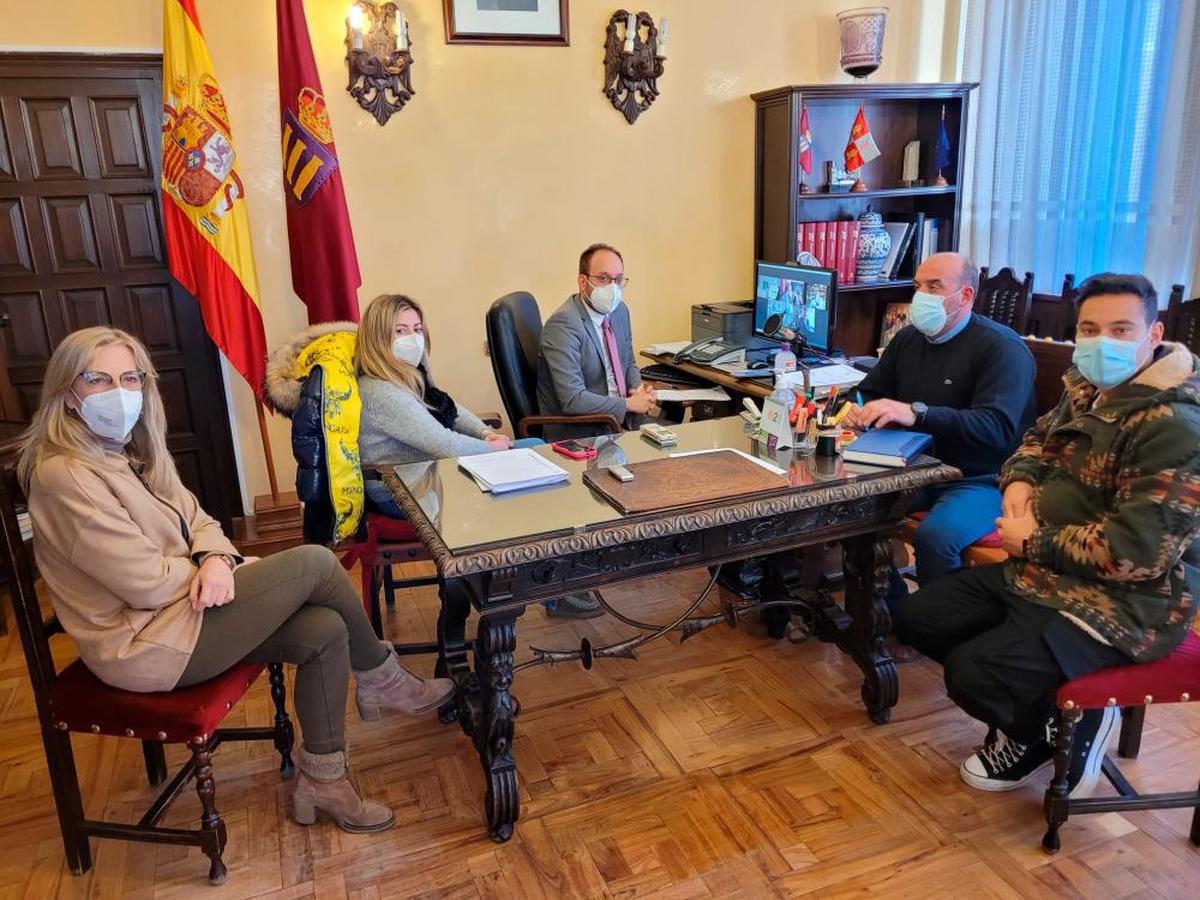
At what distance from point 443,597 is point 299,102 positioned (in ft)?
6.62

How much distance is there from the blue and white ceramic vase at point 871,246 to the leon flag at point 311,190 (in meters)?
2.25

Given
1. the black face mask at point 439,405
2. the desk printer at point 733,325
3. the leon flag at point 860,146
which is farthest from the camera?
the leon flag at point 860,146

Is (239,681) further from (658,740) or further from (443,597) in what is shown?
(658,740)

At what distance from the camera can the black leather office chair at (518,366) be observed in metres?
2.99

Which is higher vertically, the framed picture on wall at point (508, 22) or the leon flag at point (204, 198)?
the framed picture on wall at point (508, 22)

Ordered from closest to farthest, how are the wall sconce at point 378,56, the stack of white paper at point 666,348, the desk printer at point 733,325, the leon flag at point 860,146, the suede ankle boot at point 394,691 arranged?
the suede ankle boot at point 394,691, the wall sconce at point 378,56, the desk printer at point 733,325, the stack of white paper at point 666,348, the leon flag at point 860,146

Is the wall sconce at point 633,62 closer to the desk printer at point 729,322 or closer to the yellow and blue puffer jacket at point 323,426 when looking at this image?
the desk printer at point 729,322

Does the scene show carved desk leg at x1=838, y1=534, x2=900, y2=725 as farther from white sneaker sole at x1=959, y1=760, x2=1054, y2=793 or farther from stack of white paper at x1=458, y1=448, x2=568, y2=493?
stack of white paper at x1=458, y1=448, x2=568, y2=493

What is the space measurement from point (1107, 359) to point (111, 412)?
2026 mm

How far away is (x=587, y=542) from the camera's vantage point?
178 cm

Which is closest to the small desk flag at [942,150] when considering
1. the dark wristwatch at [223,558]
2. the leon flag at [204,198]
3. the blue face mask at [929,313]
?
the blue face mask at [929,313]

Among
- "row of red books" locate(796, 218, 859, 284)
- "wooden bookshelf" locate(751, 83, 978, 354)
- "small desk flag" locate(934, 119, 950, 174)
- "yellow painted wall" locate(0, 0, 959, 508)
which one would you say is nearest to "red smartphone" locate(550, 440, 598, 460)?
"yellow painted wall" locate(0, 0, 959, 508)

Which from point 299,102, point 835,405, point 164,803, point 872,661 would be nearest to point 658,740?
point 872,661

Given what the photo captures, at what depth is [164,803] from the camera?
6.47 feet
